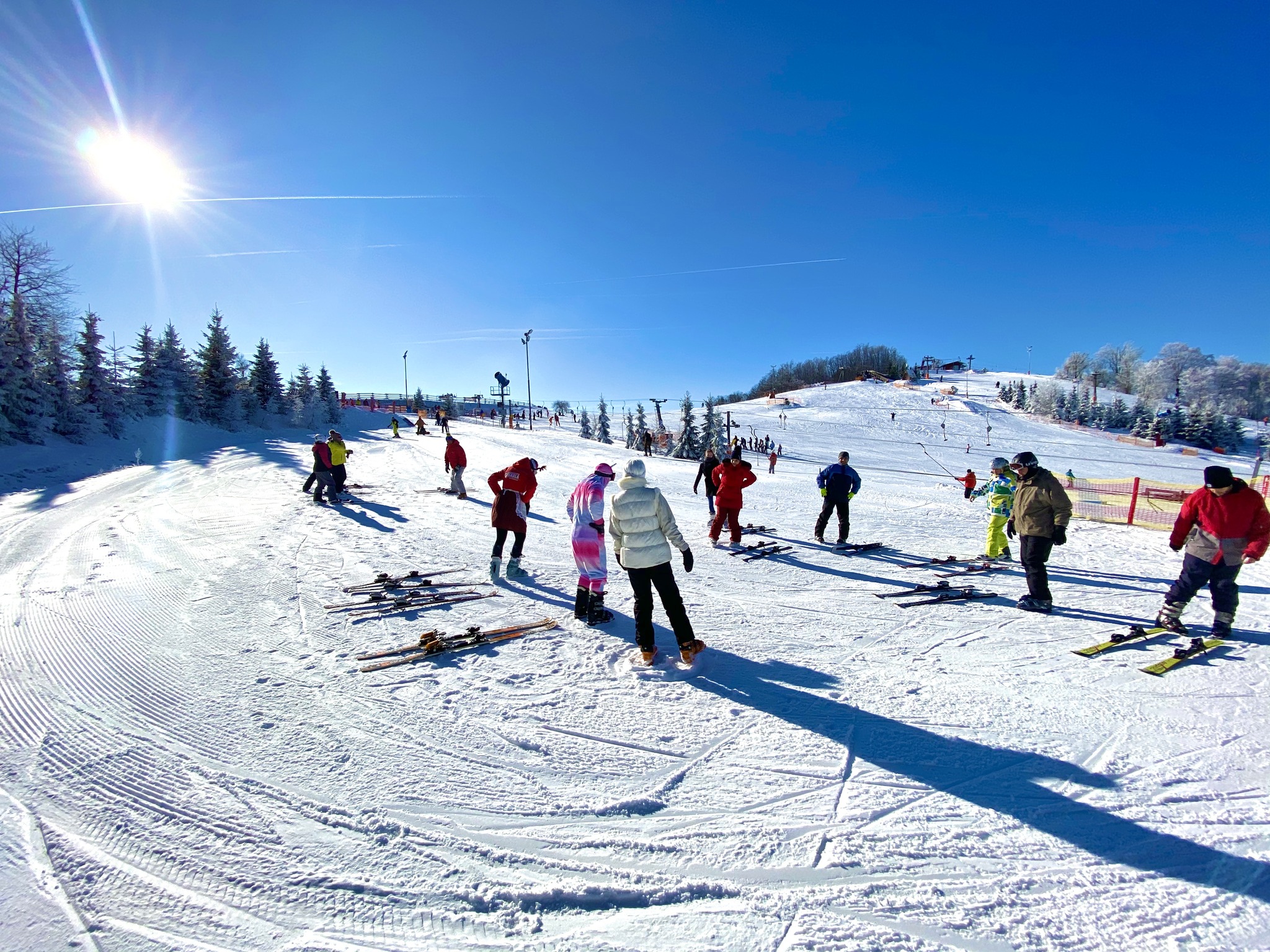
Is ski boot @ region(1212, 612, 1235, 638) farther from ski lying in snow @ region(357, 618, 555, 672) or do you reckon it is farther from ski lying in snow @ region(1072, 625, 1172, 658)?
ski lying in snow @ region(357, 618, 555, 672)

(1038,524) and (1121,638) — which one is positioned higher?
(1038,524)

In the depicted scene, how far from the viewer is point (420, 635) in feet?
16.2

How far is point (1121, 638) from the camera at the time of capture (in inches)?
189

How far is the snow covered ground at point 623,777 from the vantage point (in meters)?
2.13

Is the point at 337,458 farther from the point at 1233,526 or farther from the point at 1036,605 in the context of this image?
the point at 1233,526

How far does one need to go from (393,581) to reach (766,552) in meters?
5.57

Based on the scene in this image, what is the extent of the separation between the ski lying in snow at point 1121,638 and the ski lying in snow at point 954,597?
1264mm

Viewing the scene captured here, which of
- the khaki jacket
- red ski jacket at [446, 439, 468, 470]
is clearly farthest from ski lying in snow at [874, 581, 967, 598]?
red ski jacket at [446, 439, 468, 470]

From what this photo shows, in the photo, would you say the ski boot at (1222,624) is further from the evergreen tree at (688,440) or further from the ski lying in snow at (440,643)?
the evergreen tree at (688,440)

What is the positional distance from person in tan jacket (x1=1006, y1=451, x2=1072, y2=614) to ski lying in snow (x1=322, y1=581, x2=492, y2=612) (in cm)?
645

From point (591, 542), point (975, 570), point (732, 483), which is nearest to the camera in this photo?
point (591, 542)

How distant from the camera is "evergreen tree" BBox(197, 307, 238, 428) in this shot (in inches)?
1220

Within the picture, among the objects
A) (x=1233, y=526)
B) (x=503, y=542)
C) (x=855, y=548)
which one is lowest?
(x=855, y=548)

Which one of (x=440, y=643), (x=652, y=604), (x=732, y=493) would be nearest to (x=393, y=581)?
(x=440, y=643)
